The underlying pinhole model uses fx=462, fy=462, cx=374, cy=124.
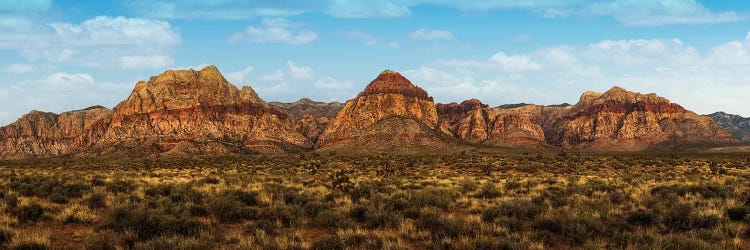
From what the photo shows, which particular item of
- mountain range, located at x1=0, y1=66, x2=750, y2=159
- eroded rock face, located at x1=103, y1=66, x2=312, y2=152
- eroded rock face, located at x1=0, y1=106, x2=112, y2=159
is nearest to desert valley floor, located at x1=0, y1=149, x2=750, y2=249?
mountain range, located at x1=0, y1=66, x2=750, y2=159

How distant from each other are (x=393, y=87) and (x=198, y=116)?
71441 mm

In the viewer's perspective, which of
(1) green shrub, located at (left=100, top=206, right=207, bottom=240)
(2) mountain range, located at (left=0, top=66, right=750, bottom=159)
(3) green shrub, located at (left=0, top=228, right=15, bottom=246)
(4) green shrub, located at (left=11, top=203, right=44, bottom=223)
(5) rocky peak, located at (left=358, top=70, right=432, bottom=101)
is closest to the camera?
(3) green shrub, located at (left=0, top=228, right=15, bottom=246)

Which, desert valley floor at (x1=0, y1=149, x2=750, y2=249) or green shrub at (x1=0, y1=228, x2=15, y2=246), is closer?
desert valley floor at (x1=0, y1=149, x2=750, y2=249)

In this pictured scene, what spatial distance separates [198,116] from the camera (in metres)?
161

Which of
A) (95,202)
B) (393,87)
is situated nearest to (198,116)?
(393,87)

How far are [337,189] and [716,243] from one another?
14261 millimetres

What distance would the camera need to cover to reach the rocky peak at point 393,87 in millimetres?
176500

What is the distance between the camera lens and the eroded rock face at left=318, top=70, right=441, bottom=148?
140700 millimetres

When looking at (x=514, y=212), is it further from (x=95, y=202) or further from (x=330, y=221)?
(x=95, y=202)

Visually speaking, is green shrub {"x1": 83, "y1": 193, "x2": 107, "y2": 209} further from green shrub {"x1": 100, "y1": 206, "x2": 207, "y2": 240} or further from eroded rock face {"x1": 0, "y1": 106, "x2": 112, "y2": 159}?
eroded rock face {"x1": 0, "y1": 106, "x2": 112, "y2": 159}

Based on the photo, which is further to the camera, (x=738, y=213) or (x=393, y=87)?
(x=393, y=87)

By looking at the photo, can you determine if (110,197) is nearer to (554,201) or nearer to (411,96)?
(554,201)

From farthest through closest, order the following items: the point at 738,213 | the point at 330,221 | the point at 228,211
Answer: the point at 228,211 < the point at 738,213 < the point at 330,221

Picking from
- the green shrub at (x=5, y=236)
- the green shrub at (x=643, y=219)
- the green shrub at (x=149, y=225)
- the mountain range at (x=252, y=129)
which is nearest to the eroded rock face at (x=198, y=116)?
the mountain range at (x=252, y=129)
